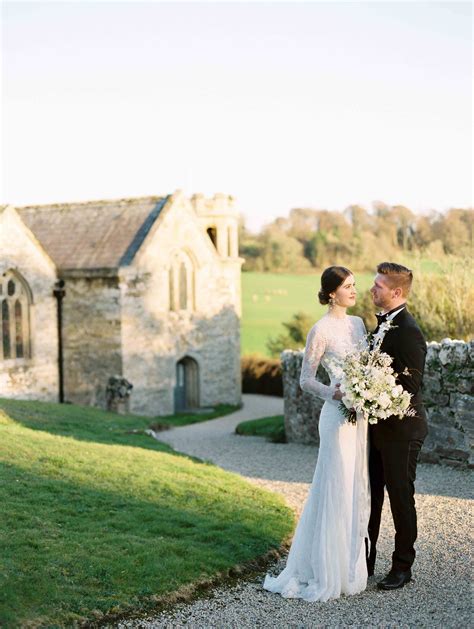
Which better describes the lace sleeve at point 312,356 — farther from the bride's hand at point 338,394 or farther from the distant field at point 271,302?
the distant field at point 271,302

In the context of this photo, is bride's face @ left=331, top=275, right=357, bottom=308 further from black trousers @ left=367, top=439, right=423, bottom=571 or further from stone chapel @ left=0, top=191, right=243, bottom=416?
stone chapel @ left=0, top=191, right=243, bottom=416

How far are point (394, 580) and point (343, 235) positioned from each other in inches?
1866

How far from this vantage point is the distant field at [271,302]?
4497 centimetres

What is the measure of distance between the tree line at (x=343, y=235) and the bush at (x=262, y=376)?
362 inches

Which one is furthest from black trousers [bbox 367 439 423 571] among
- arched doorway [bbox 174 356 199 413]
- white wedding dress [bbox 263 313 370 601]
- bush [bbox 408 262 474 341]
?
arched doorway [bbox 174 356 199 413]

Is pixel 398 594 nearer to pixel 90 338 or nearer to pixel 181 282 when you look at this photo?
pixel 90 338

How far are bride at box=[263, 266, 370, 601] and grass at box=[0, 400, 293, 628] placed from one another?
3.32 feet

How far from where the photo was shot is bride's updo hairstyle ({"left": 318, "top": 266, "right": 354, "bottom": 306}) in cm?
675

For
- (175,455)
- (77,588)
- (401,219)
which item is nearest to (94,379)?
(175,455)

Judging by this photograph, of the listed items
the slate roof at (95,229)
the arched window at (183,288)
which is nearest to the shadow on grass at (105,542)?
the slate roof at (95,229)

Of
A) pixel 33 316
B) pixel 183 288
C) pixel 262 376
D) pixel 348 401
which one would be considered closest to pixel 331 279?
pixel 348 401

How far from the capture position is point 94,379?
2494 centimetres

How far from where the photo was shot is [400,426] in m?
6.68

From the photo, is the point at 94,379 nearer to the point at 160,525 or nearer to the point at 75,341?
the point at 75,341
